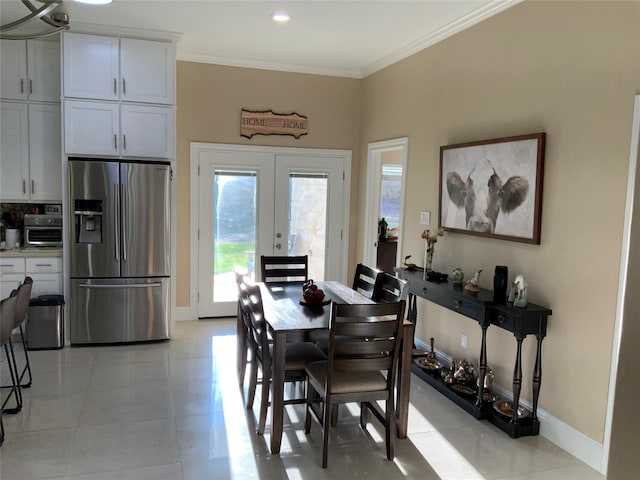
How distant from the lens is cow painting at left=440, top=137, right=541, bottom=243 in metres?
3.29

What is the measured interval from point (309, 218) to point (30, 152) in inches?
120

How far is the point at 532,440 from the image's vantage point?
316 centimetres

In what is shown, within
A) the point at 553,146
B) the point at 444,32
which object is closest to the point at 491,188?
the point at 553,146

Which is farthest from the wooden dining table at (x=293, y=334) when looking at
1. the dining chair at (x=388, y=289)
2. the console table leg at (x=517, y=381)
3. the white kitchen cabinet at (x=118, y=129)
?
the white kitchen cabinet at (x=118, y=129)

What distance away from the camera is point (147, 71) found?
15.2 feet

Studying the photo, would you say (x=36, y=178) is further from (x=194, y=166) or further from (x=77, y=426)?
(x=77, y=426)

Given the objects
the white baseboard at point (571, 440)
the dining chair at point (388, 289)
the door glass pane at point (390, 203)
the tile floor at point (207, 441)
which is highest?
the door glass pane at point (390, 203)

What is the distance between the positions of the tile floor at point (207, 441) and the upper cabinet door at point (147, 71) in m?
2.57

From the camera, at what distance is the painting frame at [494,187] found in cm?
325

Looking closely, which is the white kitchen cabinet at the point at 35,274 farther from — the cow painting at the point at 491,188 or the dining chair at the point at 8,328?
the cow painting at the point at 491,188

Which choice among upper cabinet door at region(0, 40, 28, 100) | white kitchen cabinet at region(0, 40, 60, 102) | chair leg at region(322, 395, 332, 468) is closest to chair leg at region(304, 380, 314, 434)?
chair leg at region(322, 395, 332, 468)

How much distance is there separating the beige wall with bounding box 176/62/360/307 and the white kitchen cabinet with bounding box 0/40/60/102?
1.21 metres

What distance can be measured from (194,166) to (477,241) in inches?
126

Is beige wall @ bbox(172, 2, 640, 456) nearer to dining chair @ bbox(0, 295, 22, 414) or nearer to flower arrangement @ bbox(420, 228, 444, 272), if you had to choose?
flower arrangement @ bbox(420, 228, 444, 272)
